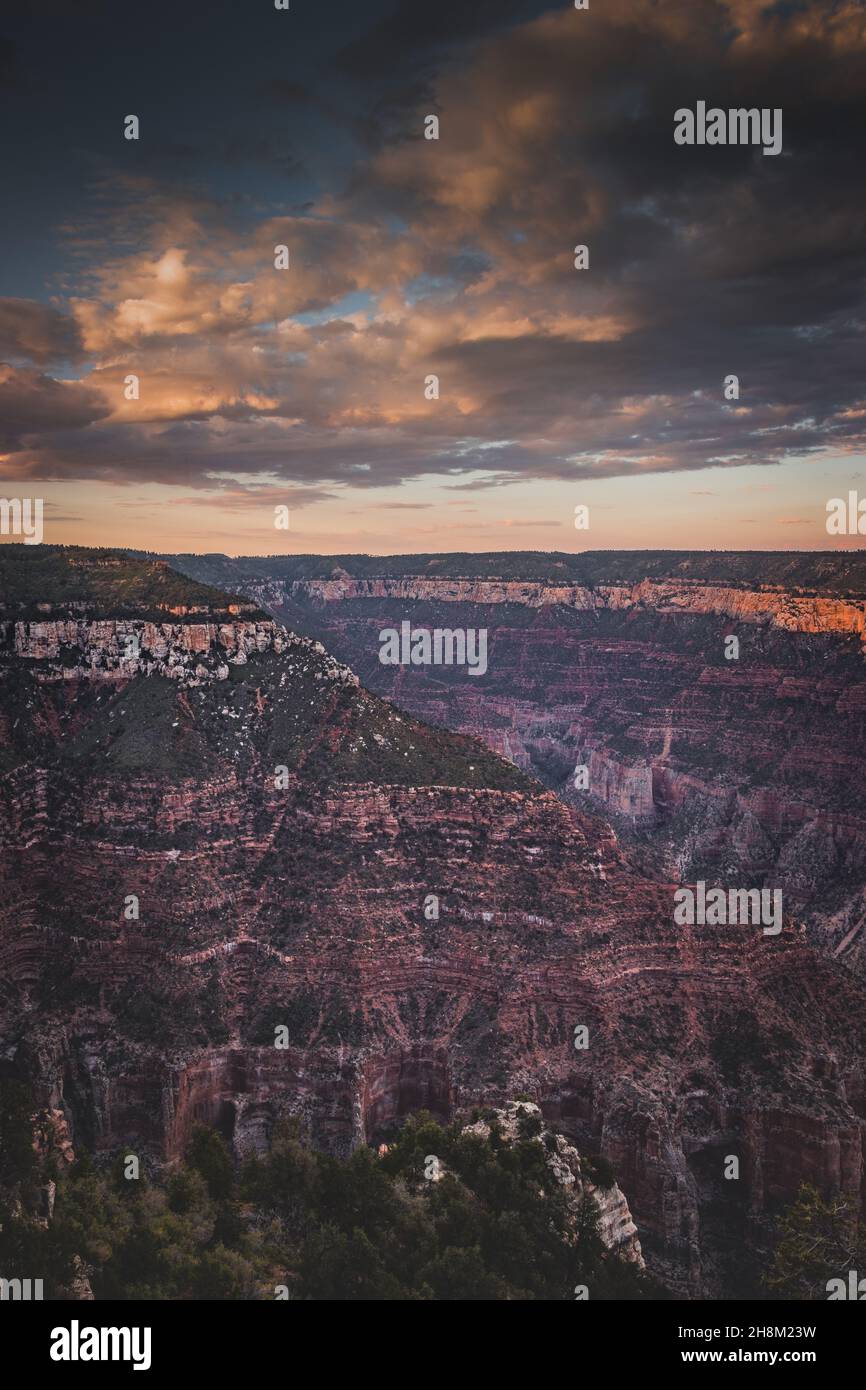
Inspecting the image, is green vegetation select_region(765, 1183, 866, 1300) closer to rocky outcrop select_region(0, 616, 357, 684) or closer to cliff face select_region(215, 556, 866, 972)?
cliff face select_region(215, 556, 866, 972)

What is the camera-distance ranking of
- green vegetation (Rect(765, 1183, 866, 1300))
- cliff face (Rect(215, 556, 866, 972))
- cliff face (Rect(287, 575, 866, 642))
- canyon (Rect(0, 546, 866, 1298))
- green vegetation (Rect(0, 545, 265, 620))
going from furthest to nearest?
cliff face (Rect(287, 575, 866, 642)) < cliff face (Rect(215, 556, 866, 972)) < green vegetation (Rect(0, 545, 265, 620)) < canyon (Rect(0, 546, 866, 1298)) < green vegetation (Rect(765, 1183, 866, 1300))

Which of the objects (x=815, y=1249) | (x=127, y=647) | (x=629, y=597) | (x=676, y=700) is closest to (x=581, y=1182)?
(x=815, y=1249)

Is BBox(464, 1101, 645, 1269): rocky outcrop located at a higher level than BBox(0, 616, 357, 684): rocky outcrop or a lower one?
lower

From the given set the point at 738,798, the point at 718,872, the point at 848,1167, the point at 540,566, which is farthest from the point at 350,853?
the point at 540,566

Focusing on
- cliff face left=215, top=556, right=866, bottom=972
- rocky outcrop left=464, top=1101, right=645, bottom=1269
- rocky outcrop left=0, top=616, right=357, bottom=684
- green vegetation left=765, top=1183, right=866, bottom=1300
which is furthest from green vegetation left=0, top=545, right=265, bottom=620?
green vegetation left=765, top=1183, right=866, bottom=1300

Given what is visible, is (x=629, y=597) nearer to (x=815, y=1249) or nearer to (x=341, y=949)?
(x=341, y=949)

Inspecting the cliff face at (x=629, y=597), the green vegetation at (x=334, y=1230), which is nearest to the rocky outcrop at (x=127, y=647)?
the green vegetation at (x=334, y=1230)

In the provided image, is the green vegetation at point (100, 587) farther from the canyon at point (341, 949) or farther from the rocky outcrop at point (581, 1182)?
the rocky outcrop at point (581, 1182)

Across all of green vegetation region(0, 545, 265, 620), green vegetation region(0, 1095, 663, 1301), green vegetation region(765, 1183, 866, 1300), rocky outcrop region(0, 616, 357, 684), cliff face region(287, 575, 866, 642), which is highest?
cliff face region(287, 575, 866, 642)

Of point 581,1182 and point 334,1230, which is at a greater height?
point 334,1230
